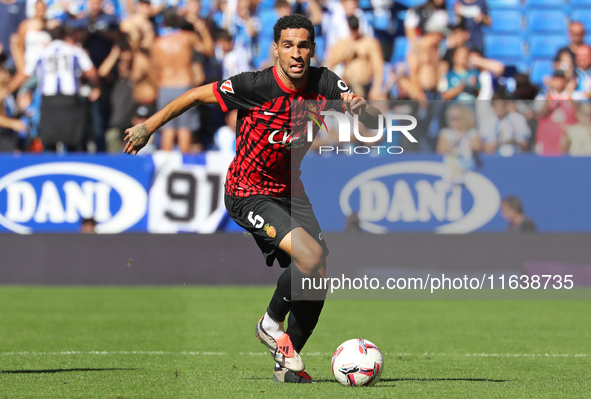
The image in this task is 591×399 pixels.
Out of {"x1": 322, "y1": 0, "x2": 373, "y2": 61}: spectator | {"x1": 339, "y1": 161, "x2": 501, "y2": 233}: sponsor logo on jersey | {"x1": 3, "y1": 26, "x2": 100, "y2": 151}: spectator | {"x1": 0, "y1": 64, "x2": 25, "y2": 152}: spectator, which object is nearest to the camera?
{"x1": 339, "y1": 161, "x2": 501, "y2": 233}: sponsor logo on jersey

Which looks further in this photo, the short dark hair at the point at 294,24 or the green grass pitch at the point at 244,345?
the short dark hair at the point at 294,24

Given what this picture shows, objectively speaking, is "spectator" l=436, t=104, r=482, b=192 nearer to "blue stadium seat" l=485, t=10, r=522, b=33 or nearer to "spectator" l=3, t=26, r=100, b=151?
"blue stadium seat" l=485, t=10, r=522, b=33

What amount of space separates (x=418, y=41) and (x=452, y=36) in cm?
57

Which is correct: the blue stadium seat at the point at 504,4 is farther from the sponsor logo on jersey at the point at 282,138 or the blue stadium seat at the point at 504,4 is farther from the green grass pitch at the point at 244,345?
the sponsor logo on jersey at the point at 282,138

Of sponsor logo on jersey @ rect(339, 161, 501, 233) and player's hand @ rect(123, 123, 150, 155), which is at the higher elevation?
player's hand @ rect(123, 123, 150, 155)

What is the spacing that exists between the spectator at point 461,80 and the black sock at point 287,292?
26.6ft

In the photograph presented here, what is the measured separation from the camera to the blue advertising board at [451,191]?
41.7 ft

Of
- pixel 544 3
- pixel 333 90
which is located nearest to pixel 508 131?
pixel 544 3

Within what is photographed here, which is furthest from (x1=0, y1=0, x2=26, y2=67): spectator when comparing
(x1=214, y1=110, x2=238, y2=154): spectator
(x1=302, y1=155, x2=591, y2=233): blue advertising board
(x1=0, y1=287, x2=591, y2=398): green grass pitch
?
(x1=302, y1=155, x2=591, y2=233): blue advertising board

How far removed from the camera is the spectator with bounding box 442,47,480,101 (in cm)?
1341

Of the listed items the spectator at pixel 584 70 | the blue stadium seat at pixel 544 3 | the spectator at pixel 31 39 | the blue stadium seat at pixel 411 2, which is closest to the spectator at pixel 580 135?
the spectator at pixel 584 70

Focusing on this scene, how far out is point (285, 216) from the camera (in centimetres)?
581

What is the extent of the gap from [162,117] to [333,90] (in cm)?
→ 116

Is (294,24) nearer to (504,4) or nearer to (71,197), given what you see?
(71,197)
